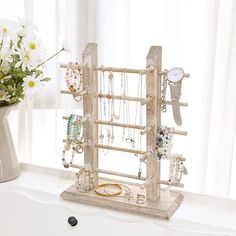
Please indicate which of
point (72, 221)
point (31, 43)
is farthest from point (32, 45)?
point (72, 221)

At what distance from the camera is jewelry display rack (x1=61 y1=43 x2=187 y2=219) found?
111 cm

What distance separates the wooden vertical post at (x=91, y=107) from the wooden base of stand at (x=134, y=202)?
0.24ft

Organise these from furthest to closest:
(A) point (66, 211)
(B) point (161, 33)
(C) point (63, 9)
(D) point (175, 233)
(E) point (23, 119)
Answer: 1. (E) point (23, 119)
2. (C) point (63, 9)
3. (B) point (161, 33)
4. (A) point (66, 211)
5. (D) point (175, 233)

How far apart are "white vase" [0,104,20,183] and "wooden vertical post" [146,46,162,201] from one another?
417 millimetres

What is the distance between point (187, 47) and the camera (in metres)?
1.32

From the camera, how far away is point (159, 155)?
114 cm

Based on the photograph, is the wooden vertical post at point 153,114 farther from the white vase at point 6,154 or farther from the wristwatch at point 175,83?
the white vase at point 6,154

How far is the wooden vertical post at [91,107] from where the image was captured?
118cm

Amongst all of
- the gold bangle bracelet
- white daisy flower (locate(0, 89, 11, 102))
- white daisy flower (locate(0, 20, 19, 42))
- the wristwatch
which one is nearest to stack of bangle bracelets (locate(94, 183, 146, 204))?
the gold bangle bracelet

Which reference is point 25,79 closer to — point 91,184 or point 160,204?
point 91,184

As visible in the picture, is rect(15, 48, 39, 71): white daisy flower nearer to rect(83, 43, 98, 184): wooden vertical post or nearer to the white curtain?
rect(83, 43, 98, 184): wooden vertical post

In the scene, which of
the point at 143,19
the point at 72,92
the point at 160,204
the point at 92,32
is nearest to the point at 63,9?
the point at 92,32

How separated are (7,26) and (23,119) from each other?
412 millimetres

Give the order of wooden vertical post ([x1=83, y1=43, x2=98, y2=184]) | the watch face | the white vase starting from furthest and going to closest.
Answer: the white vase, wooden vertical post ([x1=83, y1=43, x2=98, y2=184]), the watch face
